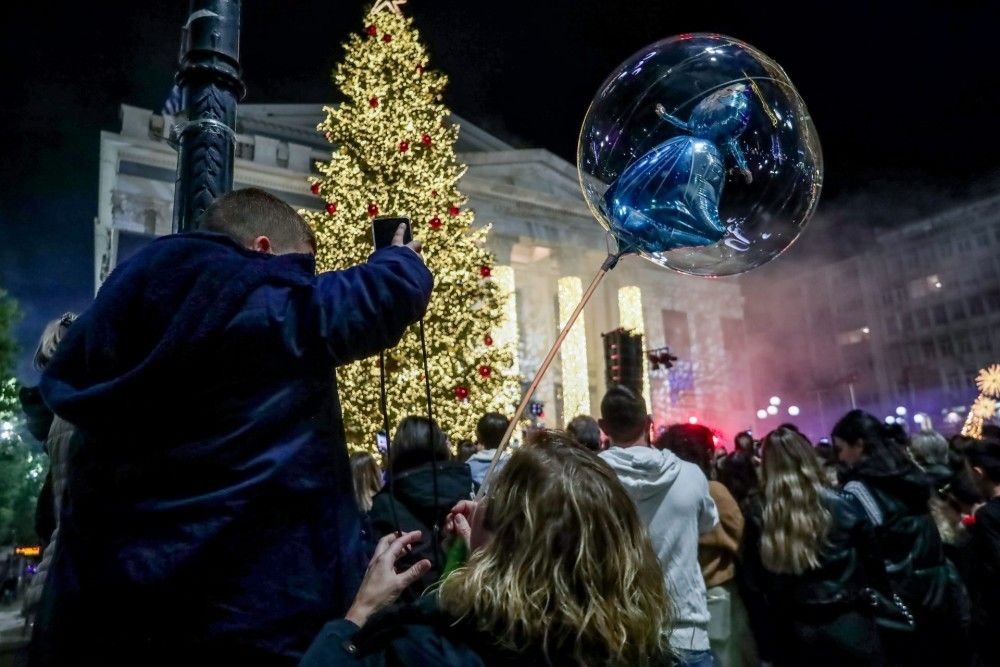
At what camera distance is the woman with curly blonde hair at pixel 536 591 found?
4.67ft

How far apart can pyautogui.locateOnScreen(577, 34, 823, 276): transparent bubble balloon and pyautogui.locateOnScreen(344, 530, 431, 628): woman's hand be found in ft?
4.94

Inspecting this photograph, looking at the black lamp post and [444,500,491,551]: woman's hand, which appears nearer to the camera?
[444,500,491,551]: woman's hand

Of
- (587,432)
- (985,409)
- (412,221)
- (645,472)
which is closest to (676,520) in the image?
(645,472)

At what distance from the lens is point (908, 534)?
173 inches

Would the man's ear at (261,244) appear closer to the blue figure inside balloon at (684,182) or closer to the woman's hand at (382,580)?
the woman's hand at (382,580)

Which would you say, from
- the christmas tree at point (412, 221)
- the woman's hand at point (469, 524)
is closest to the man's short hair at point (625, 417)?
the woman's hand at point (469, 524)

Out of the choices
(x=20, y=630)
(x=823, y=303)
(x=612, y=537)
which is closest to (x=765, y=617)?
(x=612, y=537)

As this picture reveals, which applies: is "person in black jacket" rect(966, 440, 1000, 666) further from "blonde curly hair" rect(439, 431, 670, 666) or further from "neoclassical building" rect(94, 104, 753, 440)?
"neoclassical building" rect(94, 104, 753, 440)

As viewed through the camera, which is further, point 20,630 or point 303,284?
point 20,630

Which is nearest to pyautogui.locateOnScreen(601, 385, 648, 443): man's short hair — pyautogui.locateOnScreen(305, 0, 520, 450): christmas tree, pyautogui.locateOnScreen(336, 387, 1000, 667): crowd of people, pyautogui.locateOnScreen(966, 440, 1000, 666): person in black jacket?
pyautogui.locateOnScreen(336, 387, 1000, 667): crowd of people

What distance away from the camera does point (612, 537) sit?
1603mm

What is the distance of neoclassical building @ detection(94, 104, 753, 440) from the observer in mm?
23172

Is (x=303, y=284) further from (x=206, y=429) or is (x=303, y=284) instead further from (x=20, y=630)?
(x=20, y=630)

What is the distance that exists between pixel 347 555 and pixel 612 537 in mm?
662
